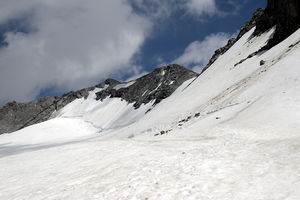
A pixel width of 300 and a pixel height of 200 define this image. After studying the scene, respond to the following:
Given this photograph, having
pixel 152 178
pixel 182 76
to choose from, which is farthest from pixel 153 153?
pixel 182 76

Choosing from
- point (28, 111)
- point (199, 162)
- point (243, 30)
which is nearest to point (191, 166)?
point (199, 162)

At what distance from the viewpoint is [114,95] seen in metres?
126

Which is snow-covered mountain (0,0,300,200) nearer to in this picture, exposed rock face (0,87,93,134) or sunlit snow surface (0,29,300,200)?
sunlit snow surface (0,29,300,200)

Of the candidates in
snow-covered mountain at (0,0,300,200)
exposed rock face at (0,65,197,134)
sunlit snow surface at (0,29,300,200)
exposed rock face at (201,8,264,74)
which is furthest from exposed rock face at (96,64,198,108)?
sunlit snow surface at (0,29,300,200)

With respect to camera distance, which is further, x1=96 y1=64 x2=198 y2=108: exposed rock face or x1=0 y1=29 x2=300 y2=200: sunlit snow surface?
x1=96 y1=64 x2=198 y2=108: exposed rock face

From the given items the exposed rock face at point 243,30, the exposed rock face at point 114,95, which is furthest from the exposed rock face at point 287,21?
the exposed rock face at point 114,95

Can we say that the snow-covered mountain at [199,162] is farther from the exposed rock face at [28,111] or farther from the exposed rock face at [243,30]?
the exposed rock face at [28,111]

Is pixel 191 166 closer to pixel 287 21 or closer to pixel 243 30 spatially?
pixel 287 21

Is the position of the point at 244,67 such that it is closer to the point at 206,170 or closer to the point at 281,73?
the point at 281,73

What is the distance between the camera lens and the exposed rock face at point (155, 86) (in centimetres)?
9172

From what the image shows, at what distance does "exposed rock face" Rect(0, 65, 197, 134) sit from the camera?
95.1 m

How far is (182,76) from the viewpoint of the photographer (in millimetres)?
96438

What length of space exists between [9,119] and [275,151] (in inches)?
7031

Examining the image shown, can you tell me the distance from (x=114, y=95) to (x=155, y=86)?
98.1 ft
